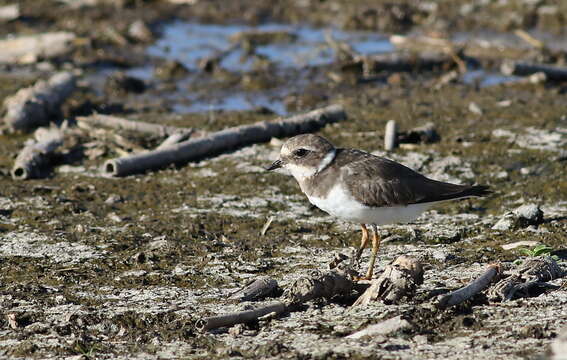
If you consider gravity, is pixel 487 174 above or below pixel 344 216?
below

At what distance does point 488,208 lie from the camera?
8.05 m

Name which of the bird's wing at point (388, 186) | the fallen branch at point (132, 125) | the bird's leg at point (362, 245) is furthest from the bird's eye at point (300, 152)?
the fallen branch at point (132, 125)

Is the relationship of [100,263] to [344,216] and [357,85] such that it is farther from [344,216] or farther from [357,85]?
[357,85]

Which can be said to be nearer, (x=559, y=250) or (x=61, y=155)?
(x=559, y=250)

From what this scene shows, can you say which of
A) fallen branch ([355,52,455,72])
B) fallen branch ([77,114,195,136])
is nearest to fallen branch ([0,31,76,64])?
fallen branch ([77,114,195,136])

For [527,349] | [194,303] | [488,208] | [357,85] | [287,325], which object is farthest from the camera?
[357,85]

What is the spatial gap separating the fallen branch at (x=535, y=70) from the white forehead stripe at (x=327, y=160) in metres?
5.74

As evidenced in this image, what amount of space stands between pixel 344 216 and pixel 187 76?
715 centimetres

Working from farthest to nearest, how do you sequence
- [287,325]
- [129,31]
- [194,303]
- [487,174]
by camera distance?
[129,31] < [487,174] < [194,303] < [287,325]

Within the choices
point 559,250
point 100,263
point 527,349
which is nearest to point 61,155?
point 100,263

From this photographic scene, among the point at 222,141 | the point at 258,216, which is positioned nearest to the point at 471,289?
the point at 258,216

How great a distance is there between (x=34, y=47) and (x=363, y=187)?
9.03 metres

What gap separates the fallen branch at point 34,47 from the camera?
13586mm

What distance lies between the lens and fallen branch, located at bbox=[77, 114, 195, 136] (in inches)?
394
